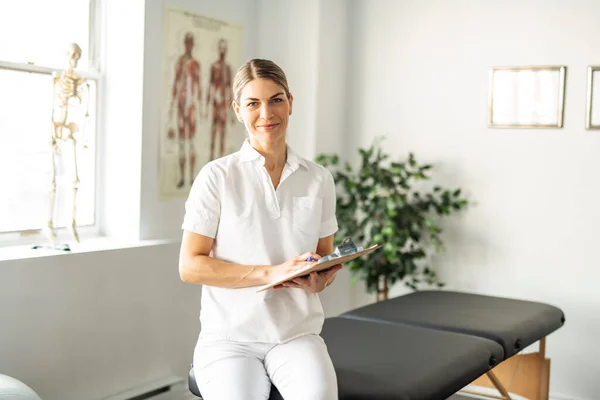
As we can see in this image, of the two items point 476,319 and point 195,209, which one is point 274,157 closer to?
point 195,209

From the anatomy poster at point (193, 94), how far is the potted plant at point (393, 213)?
594mm

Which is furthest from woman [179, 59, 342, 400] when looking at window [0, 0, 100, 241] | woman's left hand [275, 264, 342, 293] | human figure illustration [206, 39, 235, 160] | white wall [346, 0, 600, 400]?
white wall [346, 0, 600, 400]

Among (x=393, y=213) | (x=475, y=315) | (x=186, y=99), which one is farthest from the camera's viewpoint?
(x=393, y=213)

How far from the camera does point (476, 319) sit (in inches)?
119

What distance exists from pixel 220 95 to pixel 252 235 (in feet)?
6.62

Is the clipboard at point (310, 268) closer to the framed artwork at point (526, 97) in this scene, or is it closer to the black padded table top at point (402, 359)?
the black padded table top at point (402, 359)

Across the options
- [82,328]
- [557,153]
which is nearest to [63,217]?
[82,328]

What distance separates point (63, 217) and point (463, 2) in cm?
233

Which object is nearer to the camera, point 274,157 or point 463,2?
point 274,157

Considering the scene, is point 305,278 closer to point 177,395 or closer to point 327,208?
point 327,208

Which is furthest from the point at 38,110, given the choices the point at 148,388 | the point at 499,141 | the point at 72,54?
the point at 499,141

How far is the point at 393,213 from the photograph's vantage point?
3.85 m

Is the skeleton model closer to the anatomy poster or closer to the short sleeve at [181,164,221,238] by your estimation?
the anatomy poster

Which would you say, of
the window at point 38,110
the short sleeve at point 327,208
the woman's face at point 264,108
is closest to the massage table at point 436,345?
the short sleeve at point 327,208
